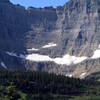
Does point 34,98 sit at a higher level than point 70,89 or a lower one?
lower

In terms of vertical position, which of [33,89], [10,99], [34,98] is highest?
[33,89]

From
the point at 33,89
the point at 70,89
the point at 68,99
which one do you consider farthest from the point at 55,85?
the point at 68,99

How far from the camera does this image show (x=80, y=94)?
17550cm

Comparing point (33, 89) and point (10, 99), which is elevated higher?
point (33, 89)

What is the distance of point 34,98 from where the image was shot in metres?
146

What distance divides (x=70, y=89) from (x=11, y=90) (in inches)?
6226

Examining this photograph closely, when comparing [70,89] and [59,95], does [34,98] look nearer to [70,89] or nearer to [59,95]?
[59,95]

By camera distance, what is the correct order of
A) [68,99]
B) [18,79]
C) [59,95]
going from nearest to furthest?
[68,99] < [59,95] < [18,79]

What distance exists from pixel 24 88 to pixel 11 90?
455 feet

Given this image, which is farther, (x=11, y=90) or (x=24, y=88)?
(x=24, y=88)

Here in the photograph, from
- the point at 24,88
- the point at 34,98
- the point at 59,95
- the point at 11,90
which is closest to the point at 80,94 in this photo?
the point at 59,95

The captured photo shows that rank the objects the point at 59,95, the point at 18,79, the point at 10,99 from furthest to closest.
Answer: the point at 18,79, the point at 59,95, the point at 10,99

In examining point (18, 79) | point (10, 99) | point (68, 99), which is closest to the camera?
point (10, 99)

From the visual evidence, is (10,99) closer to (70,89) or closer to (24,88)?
(24,88)
